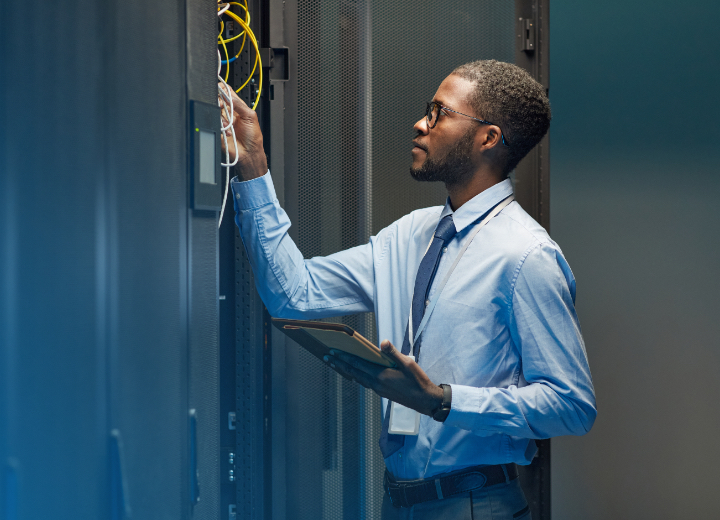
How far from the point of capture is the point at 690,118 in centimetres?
320

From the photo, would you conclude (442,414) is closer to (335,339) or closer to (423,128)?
(335,339)

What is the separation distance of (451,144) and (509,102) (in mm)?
179

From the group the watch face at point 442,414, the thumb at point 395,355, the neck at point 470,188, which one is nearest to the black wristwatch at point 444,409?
the watch face at point 442,414

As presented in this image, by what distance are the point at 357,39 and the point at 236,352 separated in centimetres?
90

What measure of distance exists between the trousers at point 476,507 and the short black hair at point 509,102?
758 millimetres

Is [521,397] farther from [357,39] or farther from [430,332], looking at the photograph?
[357,39]

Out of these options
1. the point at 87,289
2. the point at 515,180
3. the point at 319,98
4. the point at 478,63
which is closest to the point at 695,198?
the point at 515,180

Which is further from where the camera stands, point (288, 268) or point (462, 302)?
point (288, 268)

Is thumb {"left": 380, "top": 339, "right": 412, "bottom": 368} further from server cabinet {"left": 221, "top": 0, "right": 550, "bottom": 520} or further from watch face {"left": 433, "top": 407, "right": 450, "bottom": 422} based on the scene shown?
server cabinet {"left": 221, "top": 0, "right": 550, "bottom": 520}

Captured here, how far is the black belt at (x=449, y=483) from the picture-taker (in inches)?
52.0

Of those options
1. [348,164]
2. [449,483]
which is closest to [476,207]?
[348,164]

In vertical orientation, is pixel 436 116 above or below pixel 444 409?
above

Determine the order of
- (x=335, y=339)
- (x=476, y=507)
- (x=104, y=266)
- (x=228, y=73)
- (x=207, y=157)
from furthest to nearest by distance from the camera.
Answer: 1. (x=228, y=73)
2. (x=476, y=507)
3. (x=335, y=339)
4. (x=207, y=157)
5. (x=104, y=266)

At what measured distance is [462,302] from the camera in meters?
1.38
